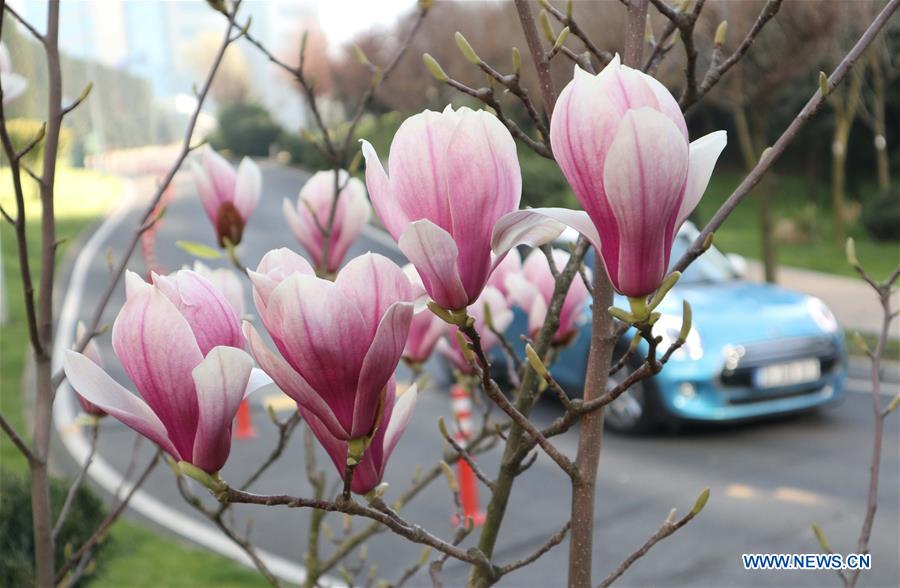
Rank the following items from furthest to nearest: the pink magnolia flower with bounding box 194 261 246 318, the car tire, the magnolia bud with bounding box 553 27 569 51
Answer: the car tire < the pink magnolia flower with bounding box 194 261 246 318 < the magnolia bud with bounding box 553 27 569 51

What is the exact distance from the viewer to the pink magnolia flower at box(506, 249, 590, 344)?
1.59 m

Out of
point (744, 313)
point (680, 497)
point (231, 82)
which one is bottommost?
point (680, 497)

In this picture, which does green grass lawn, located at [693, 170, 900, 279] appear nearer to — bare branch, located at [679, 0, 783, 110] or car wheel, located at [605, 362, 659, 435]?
car wheel, located at [605, 362, 659, 435]

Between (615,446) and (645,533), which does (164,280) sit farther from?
(615,446)

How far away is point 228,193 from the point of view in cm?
189

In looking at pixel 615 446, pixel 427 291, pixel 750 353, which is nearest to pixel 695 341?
pixel 750 353

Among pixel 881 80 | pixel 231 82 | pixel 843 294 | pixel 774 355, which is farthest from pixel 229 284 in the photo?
pixel 231 82

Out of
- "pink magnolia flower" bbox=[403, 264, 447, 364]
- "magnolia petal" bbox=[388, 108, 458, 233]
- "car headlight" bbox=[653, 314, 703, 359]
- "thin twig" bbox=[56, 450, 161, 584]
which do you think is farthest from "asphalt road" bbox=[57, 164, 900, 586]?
"magnolia petal" bbox=[388, 108, 458, 233]

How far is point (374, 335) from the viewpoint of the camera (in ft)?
2.67

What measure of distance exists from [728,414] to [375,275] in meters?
6.85

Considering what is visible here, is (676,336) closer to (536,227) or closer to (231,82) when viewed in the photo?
(536,227)

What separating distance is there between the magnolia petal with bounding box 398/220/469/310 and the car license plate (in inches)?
268

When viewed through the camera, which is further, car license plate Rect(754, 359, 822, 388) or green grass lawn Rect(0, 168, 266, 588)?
car license plate Rect(754, 359, 822, 388)

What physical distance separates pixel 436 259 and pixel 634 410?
23.0ft
